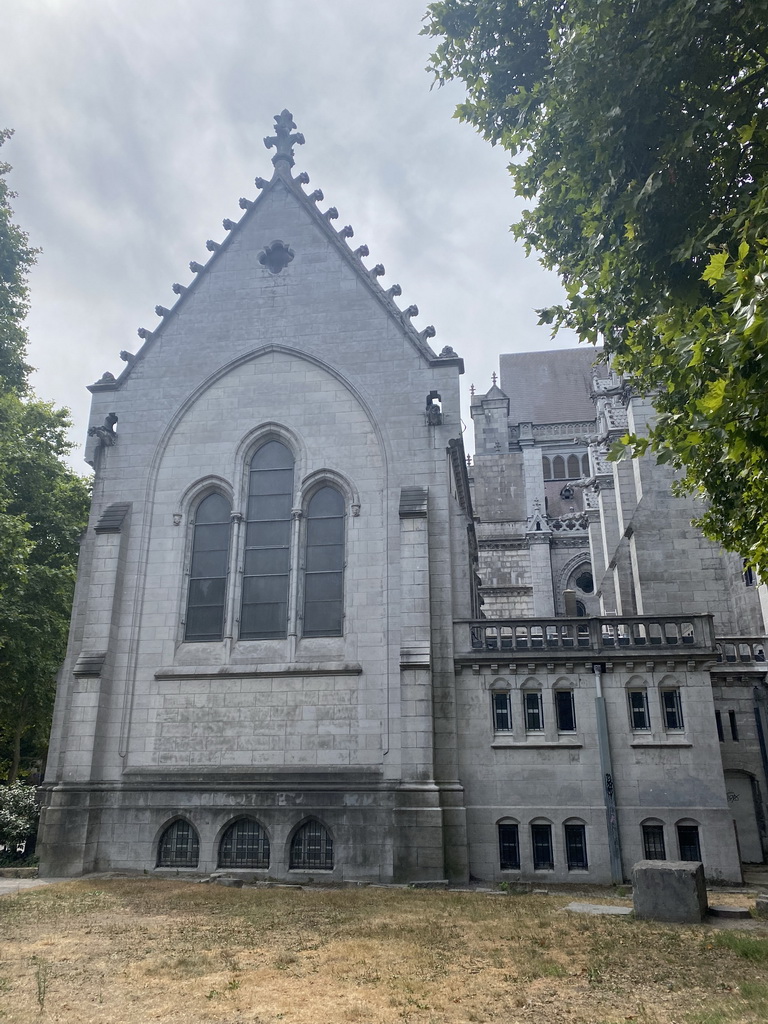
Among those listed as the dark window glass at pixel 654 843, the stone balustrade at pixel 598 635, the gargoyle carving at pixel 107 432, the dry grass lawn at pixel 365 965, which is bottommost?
the dry grass lawn at pixel 365 965

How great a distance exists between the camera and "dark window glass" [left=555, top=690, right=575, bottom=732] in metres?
18.3

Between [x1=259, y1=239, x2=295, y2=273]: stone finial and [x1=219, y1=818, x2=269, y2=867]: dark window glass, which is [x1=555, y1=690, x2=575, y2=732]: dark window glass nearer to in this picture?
[x1=219, y1=818, x2=269, y2=867]: dark window glass

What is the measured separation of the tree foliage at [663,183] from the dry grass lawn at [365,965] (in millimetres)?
4760

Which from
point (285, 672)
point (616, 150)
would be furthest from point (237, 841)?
point (616, 150)

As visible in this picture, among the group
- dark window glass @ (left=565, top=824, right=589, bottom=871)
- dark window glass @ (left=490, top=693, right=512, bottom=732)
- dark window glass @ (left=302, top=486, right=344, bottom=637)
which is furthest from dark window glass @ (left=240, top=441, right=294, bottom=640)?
dark window glass @ (left=565, top=824, right=589, bottom=871)

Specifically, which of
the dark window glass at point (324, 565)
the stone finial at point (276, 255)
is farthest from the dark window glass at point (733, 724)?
the stone finial at point (276, 255)

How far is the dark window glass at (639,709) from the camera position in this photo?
1809cm

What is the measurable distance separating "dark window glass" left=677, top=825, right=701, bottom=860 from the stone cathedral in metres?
0.05

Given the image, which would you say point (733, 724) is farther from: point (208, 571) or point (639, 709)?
point (208, 571)

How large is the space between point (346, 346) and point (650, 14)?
1202 centimetres

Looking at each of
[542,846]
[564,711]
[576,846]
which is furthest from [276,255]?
[576,846]

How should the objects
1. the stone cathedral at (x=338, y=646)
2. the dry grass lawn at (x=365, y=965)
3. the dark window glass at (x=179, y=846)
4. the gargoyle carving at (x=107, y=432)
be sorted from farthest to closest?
the gargoyle carving at (x=107, y=432)
the dark window glass at (x=179, y=846)
the stone cathedral at (x=338, y=646)
the dry grass lawn at (x=365, y=965)

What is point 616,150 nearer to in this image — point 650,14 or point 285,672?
point 650,14

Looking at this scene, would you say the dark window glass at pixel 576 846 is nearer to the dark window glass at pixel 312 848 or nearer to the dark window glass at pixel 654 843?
the dark window glass at pixel 654 843
